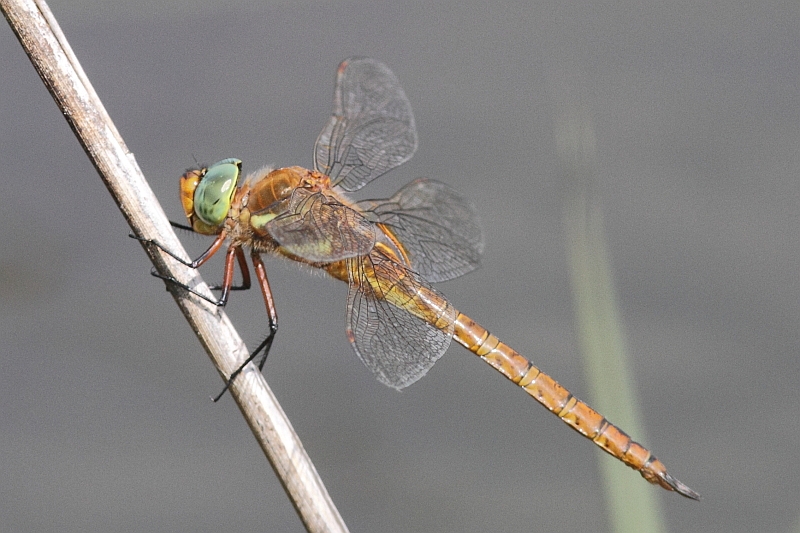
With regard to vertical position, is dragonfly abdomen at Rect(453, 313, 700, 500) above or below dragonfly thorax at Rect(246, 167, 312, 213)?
above

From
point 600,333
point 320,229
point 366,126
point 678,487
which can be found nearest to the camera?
point 600,333

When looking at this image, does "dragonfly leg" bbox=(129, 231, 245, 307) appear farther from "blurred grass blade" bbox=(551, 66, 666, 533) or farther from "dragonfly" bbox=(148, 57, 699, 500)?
"blurred grass blade" bbox=(551, 66, 666, 533)

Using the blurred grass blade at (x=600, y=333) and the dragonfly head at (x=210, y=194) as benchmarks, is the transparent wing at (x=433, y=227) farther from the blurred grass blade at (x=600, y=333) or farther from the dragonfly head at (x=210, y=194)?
the blurred grass blade at (x=600, y=333)

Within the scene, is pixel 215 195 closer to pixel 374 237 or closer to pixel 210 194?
pixel 210 194

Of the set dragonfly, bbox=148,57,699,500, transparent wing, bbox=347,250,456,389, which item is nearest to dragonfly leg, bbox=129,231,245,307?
dragonfly, bbox=148,57,699,500

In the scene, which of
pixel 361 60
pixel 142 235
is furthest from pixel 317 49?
pixel 142 235

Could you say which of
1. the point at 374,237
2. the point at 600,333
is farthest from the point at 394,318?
the point at 600,333
